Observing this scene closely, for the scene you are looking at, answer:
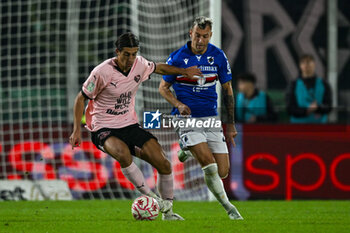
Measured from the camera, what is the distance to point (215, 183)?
8.09m

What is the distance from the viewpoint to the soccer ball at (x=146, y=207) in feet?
25.4

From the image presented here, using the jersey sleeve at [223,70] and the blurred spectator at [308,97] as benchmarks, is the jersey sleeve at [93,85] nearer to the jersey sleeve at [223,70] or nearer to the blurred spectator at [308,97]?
the jersey sleeve at [223,70]

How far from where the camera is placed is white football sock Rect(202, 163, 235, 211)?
802 cm

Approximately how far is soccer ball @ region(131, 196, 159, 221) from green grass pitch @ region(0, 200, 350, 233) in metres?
0.10

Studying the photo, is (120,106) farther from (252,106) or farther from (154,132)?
(252,106)

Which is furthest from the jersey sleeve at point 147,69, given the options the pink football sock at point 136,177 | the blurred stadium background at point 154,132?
the blurred stadium background at point 154,132

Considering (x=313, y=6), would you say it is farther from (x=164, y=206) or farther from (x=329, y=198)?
(x=164, y=206)

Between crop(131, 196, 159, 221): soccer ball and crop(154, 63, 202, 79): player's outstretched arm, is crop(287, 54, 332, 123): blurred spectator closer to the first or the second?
crop(154, 63, 202, 79): player's outstretched arm

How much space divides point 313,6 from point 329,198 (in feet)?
25.1

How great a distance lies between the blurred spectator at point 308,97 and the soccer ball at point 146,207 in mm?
5268

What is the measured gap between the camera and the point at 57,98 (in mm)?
13555

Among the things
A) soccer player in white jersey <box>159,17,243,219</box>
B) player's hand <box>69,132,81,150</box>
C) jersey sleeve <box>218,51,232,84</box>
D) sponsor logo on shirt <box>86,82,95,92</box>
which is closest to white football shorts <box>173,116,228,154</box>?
soccer player in white jersey <box>159,17,243,219</box>

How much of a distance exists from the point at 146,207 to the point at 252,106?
540cm

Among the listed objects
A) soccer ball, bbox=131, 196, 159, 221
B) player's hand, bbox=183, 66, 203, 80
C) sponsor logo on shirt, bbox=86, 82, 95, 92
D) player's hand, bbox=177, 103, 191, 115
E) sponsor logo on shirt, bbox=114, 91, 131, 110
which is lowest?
soccer ball, bbox=131, 196, 159, 221
